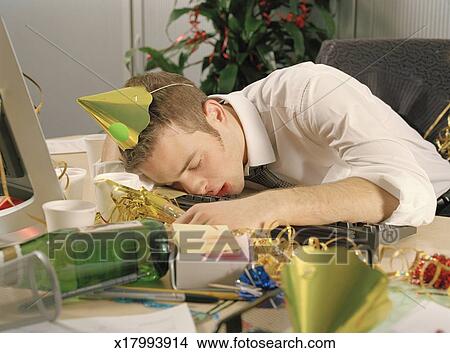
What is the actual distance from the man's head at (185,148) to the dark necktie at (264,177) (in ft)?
0.23

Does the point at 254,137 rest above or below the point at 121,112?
below

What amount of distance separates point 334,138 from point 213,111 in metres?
0.24

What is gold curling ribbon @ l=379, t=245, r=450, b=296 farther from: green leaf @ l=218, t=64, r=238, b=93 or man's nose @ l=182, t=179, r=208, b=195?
green leaf @ l=218, t=64, r=238, b=93

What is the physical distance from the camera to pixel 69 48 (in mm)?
3637

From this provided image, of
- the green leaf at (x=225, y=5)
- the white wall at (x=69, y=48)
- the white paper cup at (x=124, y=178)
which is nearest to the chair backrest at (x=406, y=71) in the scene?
the white paper cup at (x=124, y=178)

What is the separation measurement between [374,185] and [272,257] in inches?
11.4

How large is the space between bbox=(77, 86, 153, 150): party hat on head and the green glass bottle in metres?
0.30

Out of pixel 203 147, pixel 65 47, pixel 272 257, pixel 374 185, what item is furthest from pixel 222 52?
pixel 272 257

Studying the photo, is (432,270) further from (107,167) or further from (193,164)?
(107,167)

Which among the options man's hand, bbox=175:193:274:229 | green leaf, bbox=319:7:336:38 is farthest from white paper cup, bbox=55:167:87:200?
green leaf, bbox=319:7:336:38

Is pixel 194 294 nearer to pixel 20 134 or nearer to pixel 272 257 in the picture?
pixel 272 257

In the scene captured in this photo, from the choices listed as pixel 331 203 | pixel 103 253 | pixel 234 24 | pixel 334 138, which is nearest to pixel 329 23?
pixel 234 24

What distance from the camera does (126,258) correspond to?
2.50 feet

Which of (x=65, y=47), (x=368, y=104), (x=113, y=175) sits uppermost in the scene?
(x=368, y=104)
